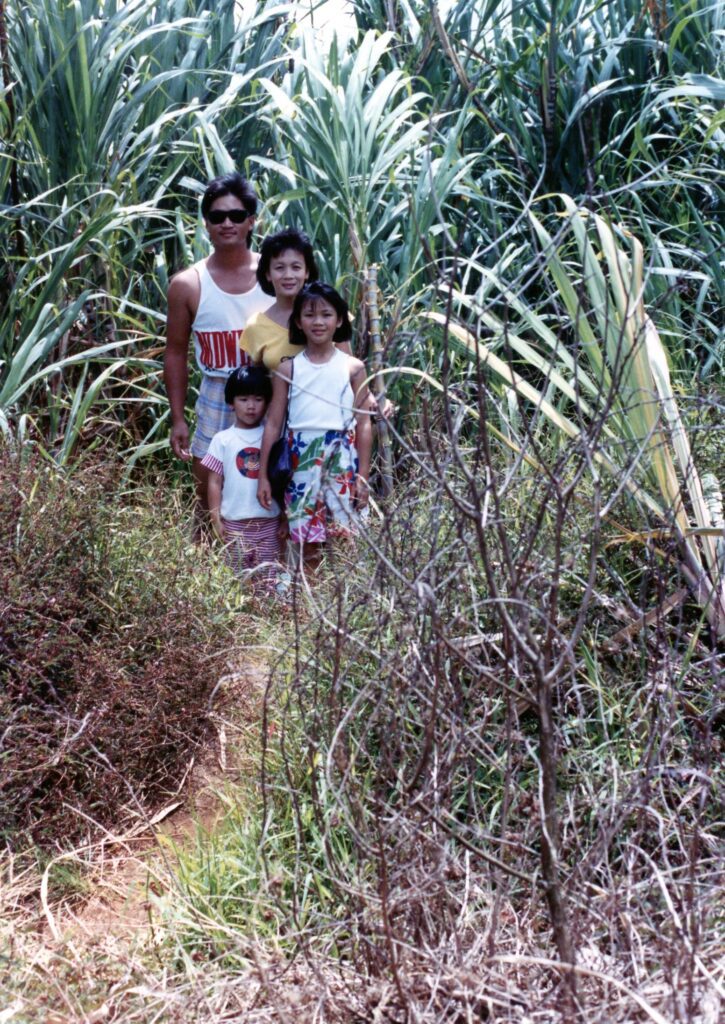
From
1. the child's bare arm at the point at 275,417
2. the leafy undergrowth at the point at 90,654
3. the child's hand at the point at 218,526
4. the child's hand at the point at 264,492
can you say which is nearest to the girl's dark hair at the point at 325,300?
the child's bare arm at the point at 275,417

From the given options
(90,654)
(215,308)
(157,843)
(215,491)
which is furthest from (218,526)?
(157,843)

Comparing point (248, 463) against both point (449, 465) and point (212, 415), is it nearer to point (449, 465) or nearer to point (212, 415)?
point (212, 415)

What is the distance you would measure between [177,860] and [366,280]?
2.37 m

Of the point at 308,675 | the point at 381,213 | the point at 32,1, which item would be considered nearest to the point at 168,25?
the point at 32,1

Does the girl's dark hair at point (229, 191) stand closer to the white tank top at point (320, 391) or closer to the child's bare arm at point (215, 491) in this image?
the white tank top at point (320, 391)

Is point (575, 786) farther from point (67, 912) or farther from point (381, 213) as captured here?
point (381, 213)

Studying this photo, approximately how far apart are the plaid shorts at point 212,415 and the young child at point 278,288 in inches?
9.2

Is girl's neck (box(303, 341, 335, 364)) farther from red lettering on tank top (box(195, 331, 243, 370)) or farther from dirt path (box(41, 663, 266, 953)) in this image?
dirt path (box(41, 663, 266, 953))

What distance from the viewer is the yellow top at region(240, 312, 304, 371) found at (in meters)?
4.30

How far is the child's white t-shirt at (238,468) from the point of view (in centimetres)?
440

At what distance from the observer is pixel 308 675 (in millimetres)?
3234

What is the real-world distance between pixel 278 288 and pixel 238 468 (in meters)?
0.63

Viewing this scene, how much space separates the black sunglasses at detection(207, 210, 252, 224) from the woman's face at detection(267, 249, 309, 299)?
0.20 meters

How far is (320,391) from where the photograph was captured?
165 inches
